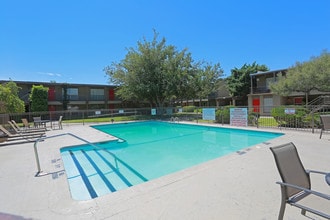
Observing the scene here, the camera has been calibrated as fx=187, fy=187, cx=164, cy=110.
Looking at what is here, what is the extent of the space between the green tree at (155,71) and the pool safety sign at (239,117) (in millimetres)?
10053

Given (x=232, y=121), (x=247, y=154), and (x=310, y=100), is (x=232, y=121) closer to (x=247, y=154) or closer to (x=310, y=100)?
(x=247, y=154)

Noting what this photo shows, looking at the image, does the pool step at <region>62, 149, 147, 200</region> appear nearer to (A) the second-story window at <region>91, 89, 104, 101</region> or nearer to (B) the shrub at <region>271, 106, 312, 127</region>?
(B) the shrub at <region>271, 106, 312, 127</region>

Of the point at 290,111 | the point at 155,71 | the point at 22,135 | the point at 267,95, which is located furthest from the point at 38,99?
the point at 267,95

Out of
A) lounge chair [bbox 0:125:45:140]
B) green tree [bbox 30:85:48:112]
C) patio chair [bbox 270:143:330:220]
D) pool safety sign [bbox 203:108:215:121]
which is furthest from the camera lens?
green tree [bbox 30:85:48:112]

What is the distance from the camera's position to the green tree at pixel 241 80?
28219 millimetres

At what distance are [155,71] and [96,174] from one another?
57.6 ft

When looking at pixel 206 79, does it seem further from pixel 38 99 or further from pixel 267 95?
pixel 38 99

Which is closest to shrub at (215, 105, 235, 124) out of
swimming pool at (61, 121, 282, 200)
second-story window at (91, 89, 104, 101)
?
swimming pool at (61, 121, 282, 200)

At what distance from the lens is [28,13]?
10.4 m

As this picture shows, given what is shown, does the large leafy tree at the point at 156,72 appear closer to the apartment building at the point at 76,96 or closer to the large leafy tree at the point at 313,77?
the apartment building at the point at 76,96

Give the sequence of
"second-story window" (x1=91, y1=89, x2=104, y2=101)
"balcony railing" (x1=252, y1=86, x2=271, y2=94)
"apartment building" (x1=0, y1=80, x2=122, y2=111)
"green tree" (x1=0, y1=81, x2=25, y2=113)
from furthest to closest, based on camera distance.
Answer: "second-story window" (x1=91, y1=89, x2=104, y2=101) < "apartment building" (x1=0, y1=80, x2=122, y2=111) < "balcony railing" (x1=252, y1=86, x2=271, y2=94) < "green tree" (x1=0, y1=81, x2=25, y2=113)

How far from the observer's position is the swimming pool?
16.4 feet

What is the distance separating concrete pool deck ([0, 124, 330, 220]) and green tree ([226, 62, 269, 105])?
2497cm

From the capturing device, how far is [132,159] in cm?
733
